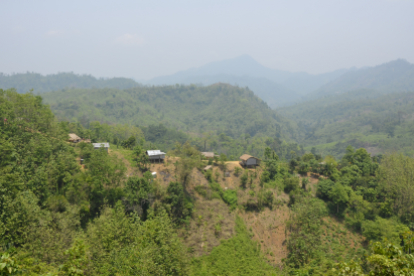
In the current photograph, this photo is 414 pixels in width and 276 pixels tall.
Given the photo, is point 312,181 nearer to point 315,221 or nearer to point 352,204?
point 352,204

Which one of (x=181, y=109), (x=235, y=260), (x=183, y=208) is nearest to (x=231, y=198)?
(x=183, y=208)

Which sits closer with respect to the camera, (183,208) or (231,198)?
(183,208)

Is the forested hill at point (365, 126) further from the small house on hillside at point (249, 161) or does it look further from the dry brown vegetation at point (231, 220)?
the dry brown vegetation at point (231, 220)

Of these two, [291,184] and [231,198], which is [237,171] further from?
[291,184]

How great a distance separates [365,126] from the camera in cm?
12025

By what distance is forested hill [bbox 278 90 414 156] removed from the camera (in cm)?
9061

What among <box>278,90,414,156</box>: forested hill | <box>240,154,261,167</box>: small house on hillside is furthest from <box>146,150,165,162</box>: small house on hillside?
<box>278,90,414,156</box>: forested hill

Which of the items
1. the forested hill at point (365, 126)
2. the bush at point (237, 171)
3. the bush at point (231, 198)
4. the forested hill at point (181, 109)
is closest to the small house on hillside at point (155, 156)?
the bush at point (231, 198)

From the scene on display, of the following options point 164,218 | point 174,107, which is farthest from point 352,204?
point 174,107

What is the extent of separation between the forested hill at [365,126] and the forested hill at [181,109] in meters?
20.5

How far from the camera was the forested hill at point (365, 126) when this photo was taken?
90.6m

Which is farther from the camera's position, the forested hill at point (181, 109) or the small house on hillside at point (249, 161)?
the forested hill at point (181, 109)

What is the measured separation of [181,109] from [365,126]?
106 metres

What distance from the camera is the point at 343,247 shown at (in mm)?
23734
